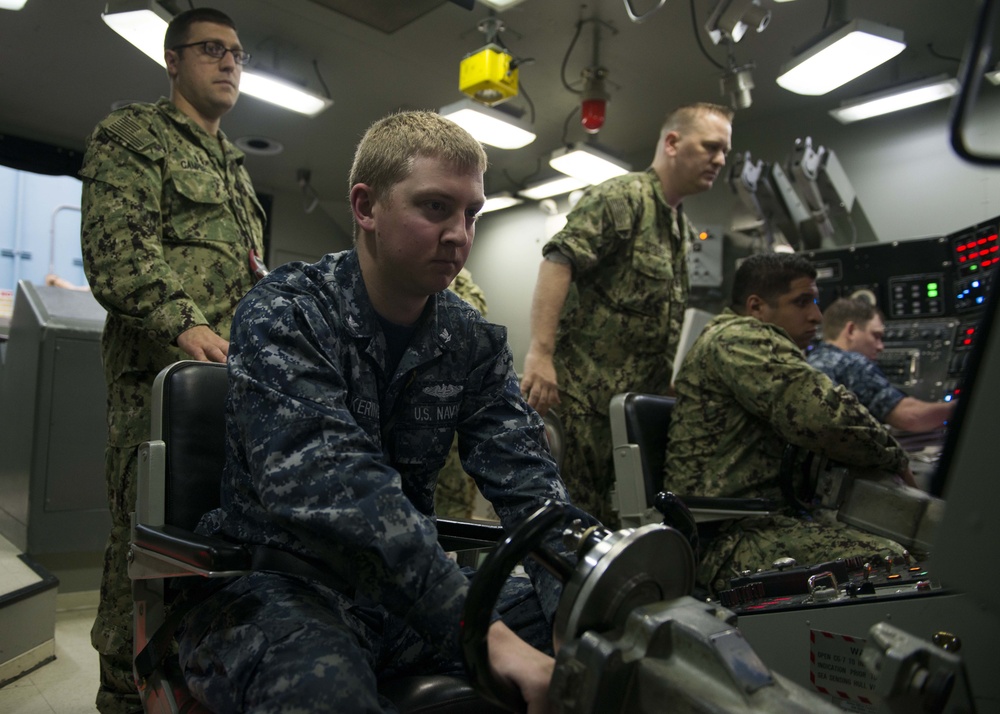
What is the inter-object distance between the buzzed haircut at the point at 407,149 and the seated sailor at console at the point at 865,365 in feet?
6.47

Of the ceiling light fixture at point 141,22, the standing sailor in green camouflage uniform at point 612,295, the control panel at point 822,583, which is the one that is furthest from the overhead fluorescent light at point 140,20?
the control panel at point 822,583

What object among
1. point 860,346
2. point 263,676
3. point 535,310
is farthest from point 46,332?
point 860,346

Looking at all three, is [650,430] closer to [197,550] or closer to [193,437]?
[193,437]

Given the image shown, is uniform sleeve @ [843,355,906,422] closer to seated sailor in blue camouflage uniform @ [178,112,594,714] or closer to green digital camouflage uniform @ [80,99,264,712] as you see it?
seated sailor in blue camouflage uniform @ [178,112,594,714]

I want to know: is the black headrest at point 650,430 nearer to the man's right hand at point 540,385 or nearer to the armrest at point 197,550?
the man's right hand at point 540,385

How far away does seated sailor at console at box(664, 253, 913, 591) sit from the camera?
5.95ft

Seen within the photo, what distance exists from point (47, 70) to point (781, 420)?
19.4ft

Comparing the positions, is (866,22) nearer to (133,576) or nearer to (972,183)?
(972,183)

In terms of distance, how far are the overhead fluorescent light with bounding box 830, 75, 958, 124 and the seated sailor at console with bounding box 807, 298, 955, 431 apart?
151cm

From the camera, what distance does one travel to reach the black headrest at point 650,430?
1968mm

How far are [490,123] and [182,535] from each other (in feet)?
13.4

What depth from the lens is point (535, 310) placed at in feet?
8.16

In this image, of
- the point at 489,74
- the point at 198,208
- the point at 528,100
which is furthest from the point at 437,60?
the point at 198,208

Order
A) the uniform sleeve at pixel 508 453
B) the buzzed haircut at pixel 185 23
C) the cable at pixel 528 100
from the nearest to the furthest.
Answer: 1. the uniform sleeve at pixel 508 453
2. the buzzed haircut at pixel 185 23
3. the cable at pixel 528 100
